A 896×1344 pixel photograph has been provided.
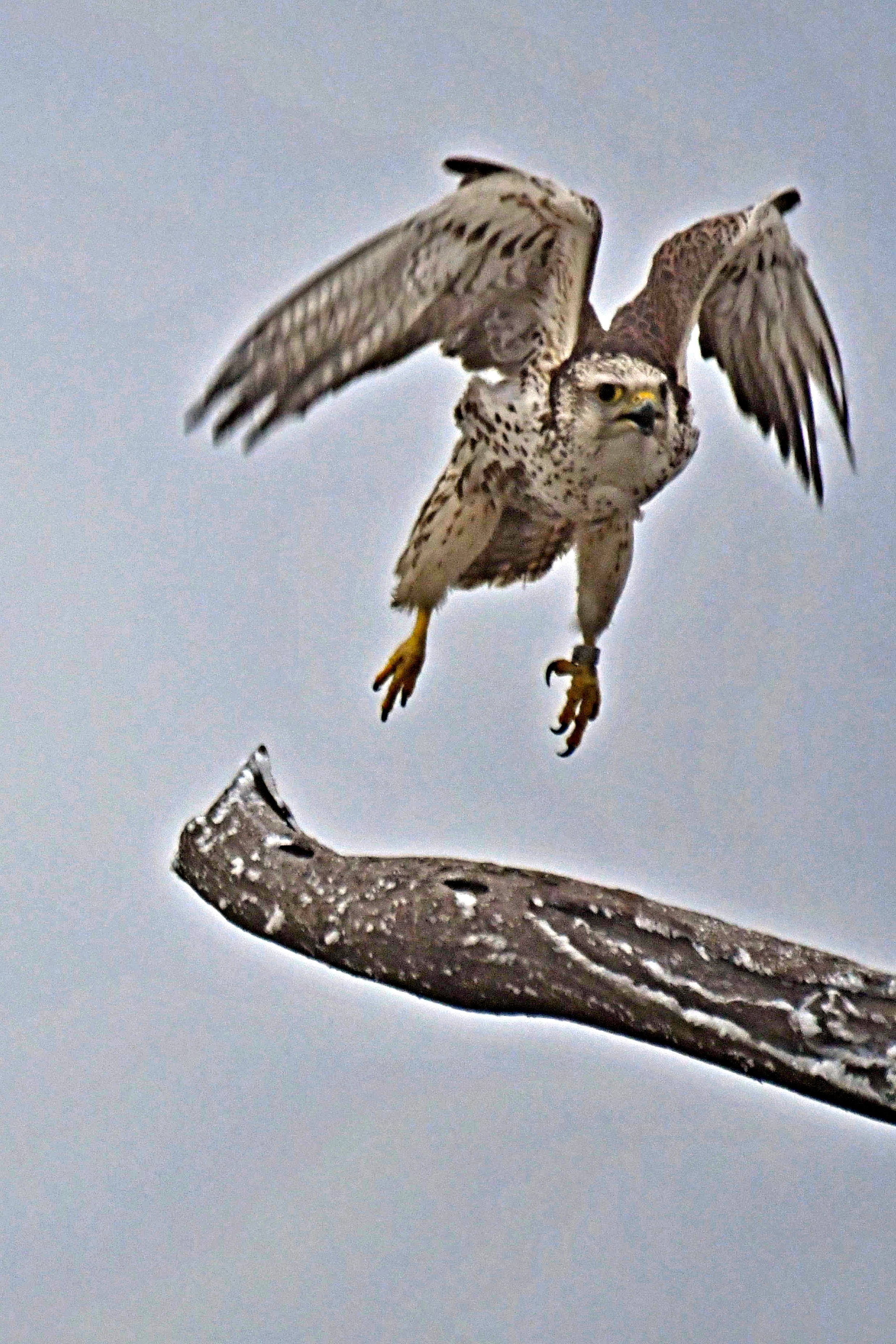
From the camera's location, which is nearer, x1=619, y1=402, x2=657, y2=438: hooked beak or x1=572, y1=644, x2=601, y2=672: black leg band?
x1=619, y1=402, x2=657, y2=438: hooked beak

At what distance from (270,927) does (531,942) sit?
0.43 metres

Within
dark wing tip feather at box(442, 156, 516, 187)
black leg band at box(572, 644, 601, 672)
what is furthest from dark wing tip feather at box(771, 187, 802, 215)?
black leg band at box(572, 644, 601, 672)

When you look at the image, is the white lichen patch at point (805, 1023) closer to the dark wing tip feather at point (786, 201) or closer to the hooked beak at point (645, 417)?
the hooked beak at point (645, 417)

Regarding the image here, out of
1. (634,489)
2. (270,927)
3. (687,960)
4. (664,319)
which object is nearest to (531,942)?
(687,960)

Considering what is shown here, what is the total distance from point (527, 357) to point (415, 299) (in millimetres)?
197

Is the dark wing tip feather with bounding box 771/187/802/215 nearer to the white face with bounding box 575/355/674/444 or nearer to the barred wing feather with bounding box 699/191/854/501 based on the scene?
the barred wing feather with bounding box 699/191/854/501

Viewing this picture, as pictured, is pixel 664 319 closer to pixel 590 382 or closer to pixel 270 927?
pixel 590 382

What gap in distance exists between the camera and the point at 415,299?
123 inches

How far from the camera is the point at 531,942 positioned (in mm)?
2885

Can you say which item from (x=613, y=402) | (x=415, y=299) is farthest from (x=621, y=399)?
(x=415, y=299)

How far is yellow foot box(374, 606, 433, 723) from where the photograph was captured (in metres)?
3.32

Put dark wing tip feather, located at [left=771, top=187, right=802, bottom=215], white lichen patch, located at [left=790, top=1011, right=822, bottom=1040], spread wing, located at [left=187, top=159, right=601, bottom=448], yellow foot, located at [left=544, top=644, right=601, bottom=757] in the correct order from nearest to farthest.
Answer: white lichen patch, located at [left=790, top=1011, right=822, bottom=1040] < spread wing, located at [left=187, top=159, right=601, bottom=448] < dark wing tip feather, located at [left=771, top=187, right=802, bottom=215] < yellow foot, located at [left=544, top=644, right=601, bottom=757]

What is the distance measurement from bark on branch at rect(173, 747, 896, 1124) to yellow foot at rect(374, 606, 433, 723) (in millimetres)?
341

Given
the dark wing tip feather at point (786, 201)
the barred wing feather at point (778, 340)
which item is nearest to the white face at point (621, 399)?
the barred wing feather at point (778, 340)
